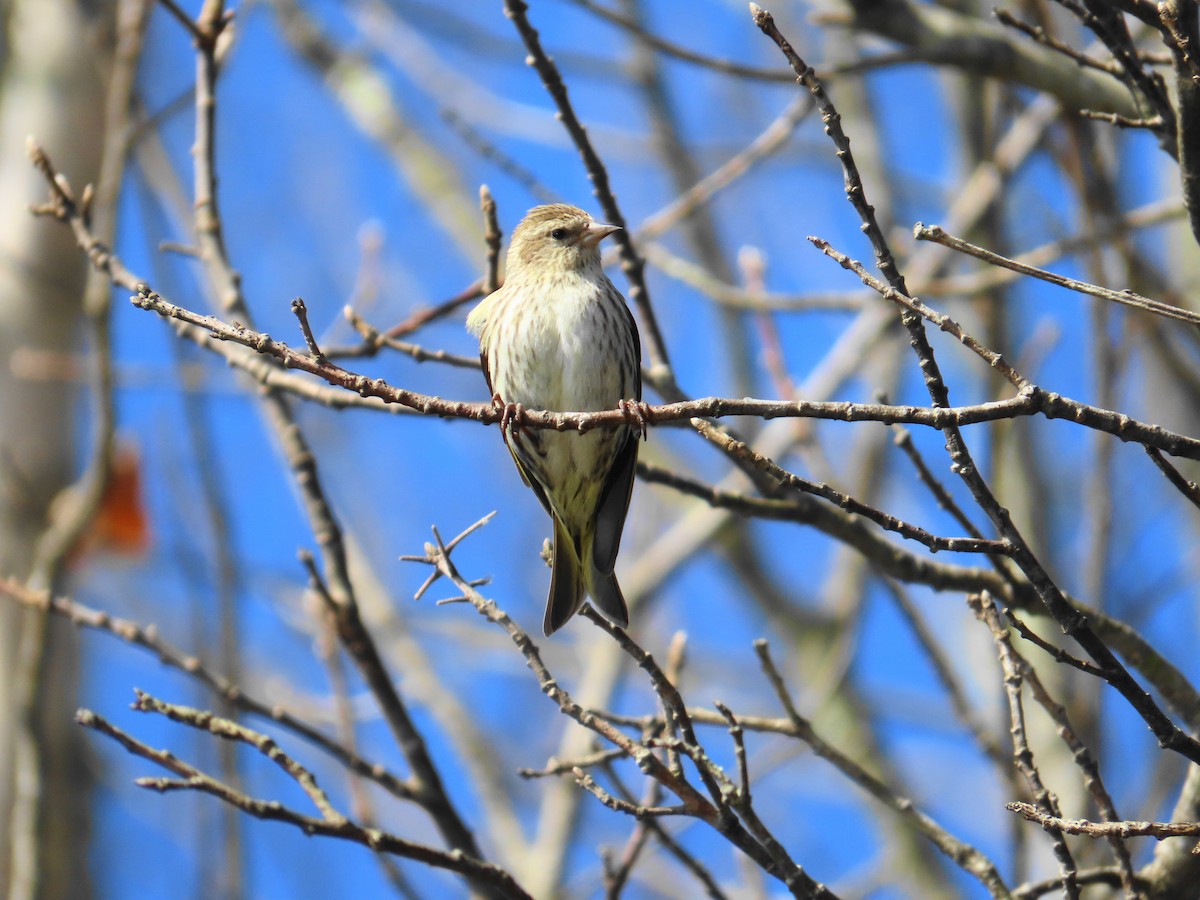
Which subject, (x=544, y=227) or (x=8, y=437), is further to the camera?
(x=8, y=437)

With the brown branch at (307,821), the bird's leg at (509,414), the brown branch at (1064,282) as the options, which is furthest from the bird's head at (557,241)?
the brown branch at (1064,282)

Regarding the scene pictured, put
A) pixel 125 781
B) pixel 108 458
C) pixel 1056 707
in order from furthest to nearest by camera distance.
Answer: pixel 125 781 → pixel 108 458 → pixel 1056 707

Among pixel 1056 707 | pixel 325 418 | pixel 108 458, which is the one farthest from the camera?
pixel 325 418

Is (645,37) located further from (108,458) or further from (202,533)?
(202,533)

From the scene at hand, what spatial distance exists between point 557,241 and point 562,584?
1553mm

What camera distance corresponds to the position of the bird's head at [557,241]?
4.96 metres

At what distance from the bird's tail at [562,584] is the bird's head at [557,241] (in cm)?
108

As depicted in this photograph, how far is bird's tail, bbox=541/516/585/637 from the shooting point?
3.93 meters

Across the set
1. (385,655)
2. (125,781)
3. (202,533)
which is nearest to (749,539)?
(385,655)

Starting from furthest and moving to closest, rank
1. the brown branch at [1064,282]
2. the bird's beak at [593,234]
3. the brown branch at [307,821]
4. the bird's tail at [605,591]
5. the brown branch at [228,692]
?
the bird's beak at [593,234] < the bird's tail at [605,591] < the brown branch at [228,692] < the brown branch at [307,821] < the brown branch at [1064,282]

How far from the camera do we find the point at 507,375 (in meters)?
4.49

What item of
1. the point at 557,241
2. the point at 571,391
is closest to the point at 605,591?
the point at 571,391

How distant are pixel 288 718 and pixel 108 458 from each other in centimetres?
209

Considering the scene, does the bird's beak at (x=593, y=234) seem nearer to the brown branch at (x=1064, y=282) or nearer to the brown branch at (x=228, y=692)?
the brown branch at (x=228, y=692)
